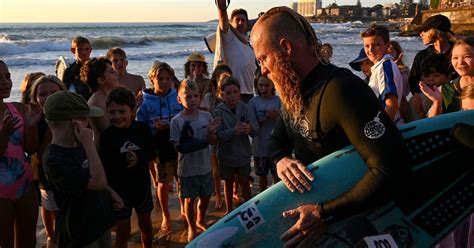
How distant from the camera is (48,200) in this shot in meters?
3.76

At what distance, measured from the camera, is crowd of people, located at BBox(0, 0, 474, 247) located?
5.91 ft

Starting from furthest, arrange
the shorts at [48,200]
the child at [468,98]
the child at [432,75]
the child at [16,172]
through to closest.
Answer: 1. the child at [432,75]
2. the shorts at [48,200]
3. the child at [16,172]
4. the child at [468,98]

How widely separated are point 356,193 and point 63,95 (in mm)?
2005

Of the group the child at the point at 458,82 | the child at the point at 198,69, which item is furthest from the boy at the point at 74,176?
the child at the point at 198,69

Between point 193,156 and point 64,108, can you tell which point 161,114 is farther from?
point 64,108

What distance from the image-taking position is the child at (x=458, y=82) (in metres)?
3.34

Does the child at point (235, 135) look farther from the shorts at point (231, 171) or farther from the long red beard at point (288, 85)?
the long red beard at point (288, 85)

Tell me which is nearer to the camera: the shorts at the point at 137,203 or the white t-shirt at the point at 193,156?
the shorts at the point at 137,203

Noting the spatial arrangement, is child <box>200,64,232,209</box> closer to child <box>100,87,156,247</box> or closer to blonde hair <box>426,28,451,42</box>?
child <box>100,87,156,247</box>

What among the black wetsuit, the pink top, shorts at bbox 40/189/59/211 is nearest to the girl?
the black wetsuit

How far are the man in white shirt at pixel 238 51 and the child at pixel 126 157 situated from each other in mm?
2227

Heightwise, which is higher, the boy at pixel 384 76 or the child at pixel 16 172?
the boy at pixel 384 76

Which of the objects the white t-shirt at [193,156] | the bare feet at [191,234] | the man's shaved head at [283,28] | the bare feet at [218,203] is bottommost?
the bare feet at [218,203]

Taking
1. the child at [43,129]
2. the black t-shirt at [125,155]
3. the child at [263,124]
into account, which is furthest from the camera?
the child at [263,124]
